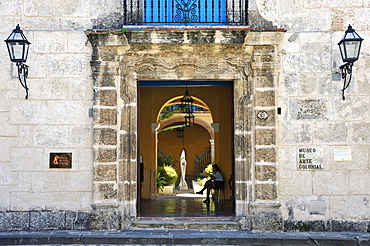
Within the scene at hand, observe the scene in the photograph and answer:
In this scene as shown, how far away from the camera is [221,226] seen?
666 cm

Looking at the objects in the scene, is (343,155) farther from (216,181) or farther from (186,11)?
(216,181)

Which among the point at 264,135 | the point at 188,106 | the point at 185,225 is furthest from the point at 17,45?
the point at 188,106

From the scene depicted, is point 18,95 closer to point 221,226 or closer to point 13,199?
point 13,199

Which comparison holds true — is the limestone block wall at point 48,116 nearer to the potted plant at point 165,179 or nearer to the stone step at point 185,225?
the stone step at point 185,225

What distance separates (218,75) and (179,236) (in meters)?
2.63

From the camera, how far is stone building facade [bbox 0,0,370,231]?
656 centimetres

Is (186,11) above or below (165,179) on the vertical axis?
above

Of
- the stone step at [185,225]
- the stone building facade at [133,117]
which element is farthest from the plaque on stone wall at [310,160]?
the stone step at [185,225]

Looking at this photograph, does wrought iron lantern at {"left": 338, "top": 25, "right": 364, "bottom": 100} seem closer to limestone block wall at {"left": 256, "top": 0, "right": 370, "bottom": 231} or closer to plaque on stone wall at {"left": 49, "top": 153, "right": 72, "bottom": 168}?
limestone block wall at {"left": 256, "top": 0, "right": 370, "bottom": 231}

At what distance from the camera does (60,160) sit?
6656 millimetres

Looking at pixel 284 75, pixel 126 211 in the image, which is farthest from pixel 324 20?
pixel 126 211

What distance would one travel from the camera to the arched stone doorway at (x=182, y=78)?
6508 mm

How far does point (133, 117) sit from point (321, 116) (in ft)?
9.89

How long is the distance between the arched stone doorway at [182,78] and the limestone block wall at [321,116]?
265 mm
